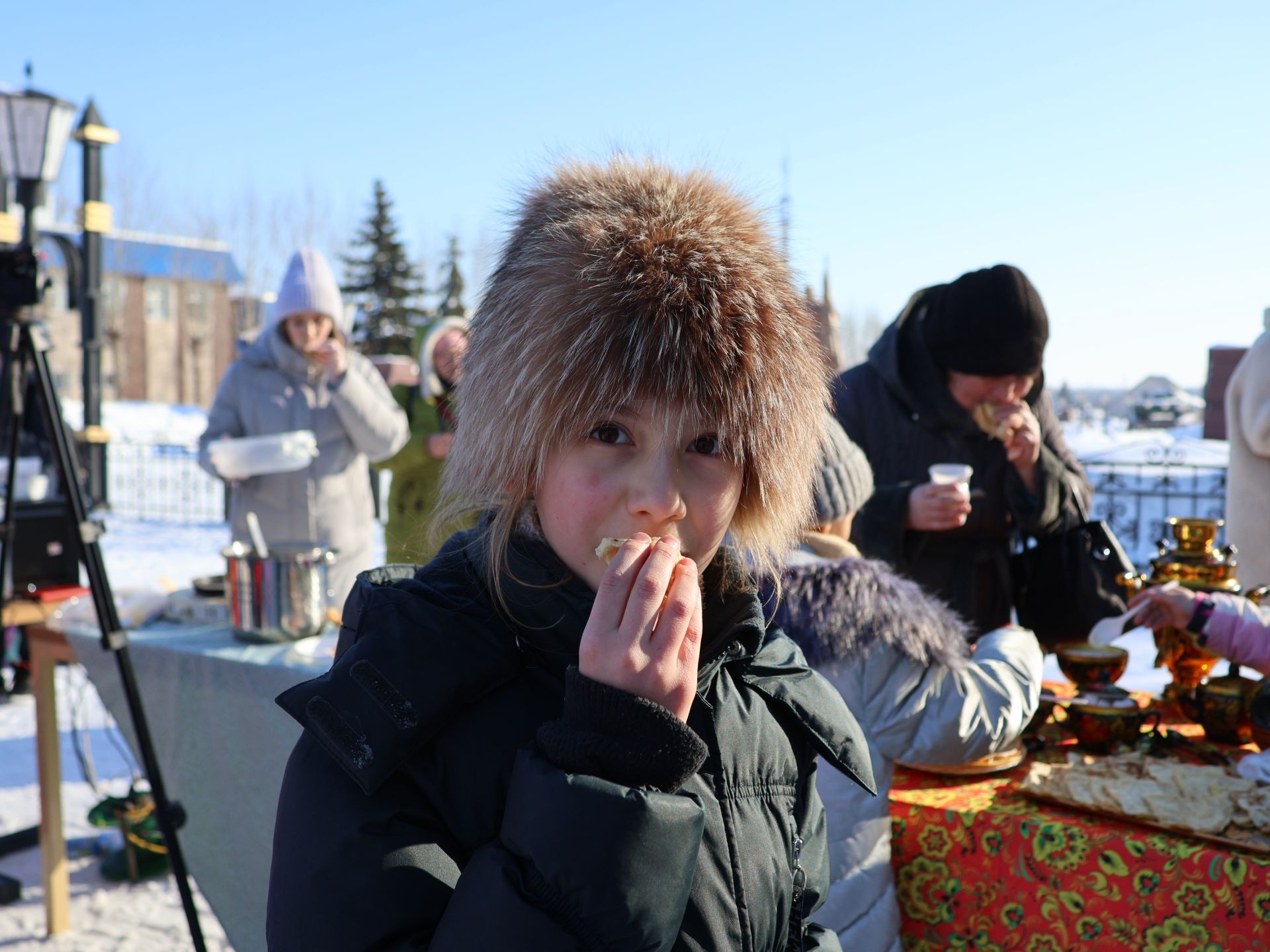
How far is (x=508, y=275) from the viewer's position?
116cm

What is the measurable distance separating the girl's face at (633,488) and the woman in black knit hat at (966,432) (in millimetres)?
1776

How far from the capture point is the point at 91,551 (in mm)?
2885

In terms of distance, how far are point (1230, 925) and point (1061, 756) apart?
1.73 ft

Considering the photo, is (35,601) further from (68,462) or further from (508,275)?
(508,275)

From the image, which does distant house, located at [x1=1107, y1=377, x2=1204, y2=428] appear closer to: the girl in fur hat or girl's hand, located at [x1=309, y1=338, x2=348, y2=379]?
girl's hand, located at [x1=309, y1=338, x2=348, y2=379]

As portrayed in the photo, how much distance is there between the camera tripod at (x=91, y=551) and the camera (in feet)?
8.80

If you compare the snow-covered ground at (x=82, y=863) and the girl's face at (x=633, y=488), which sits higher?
the girl's face at (x=633, y=488)

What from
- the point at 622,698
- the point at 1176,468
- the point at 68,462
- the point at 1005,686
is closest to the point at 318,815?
the point at 622,698

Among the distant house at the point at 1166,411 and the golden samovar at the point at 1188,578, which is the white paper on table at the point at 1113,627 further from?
the distant house at the point at 1166,411

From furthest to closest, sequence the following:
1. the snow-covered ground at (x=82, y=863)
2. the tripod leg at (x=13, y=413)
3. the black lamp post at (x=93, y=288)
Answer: the black lamp post at (x=93, y=288) → the snow-covered ground at (x=82, y=863) → the tripod leg at (x=13, y=413)

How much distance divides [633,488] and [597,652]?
201 millimetres

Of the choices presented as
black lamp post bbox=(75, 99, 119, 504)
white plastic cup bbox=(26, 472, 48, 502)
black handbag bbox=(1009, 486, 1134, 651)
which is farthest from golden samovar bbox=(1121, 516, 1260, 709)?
black lamp post bbox=(75, 99, 119, 504)

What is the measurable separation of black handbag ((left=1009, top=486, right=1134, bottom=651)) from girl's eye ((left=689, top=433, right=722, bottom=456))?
2.25 meters

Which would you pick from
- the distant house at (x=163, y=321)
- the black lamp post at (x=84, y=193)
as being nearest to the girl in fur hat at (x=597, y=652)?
the black lamp post at (x=84, y=193)
